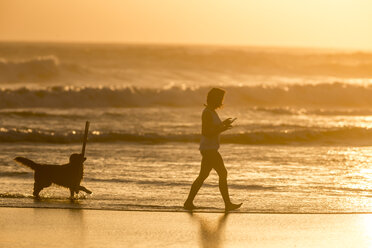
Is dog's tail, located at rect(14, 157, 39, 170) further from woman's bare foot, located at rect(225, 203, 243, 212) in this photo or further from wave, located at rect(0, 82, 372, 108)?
wave, located at rect(0, 82, 372, 108)

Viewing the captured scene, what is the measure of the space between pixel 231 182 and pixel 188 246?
4415mm

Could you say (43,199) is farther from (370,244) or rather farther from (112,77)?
(112,77)

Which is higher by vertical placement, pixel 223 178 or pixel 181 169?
pixel 223 178

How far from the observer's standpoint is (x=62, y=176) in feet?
33.2

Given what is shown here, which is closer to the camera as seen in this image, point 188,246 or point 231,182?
point 188,246

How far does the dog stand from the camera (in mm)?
10102

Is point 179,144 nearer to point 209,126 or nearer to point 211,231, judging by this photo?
point 209,126

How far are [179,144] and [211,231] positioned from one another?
30.5 feet

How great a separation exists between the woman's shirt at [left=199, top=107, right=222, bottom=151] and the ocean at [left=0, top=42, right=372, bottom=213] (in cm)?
78

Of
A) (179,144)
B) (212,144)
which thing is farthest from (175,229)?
(179,144)

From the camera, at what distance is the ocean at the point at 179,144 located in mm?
10312

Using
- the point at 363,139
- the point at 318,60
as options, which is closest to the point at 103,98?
the point at 363,139

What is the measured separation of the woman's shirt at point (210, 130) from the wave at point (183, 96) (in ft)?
65.0

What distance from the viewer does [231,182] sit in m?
11.7
